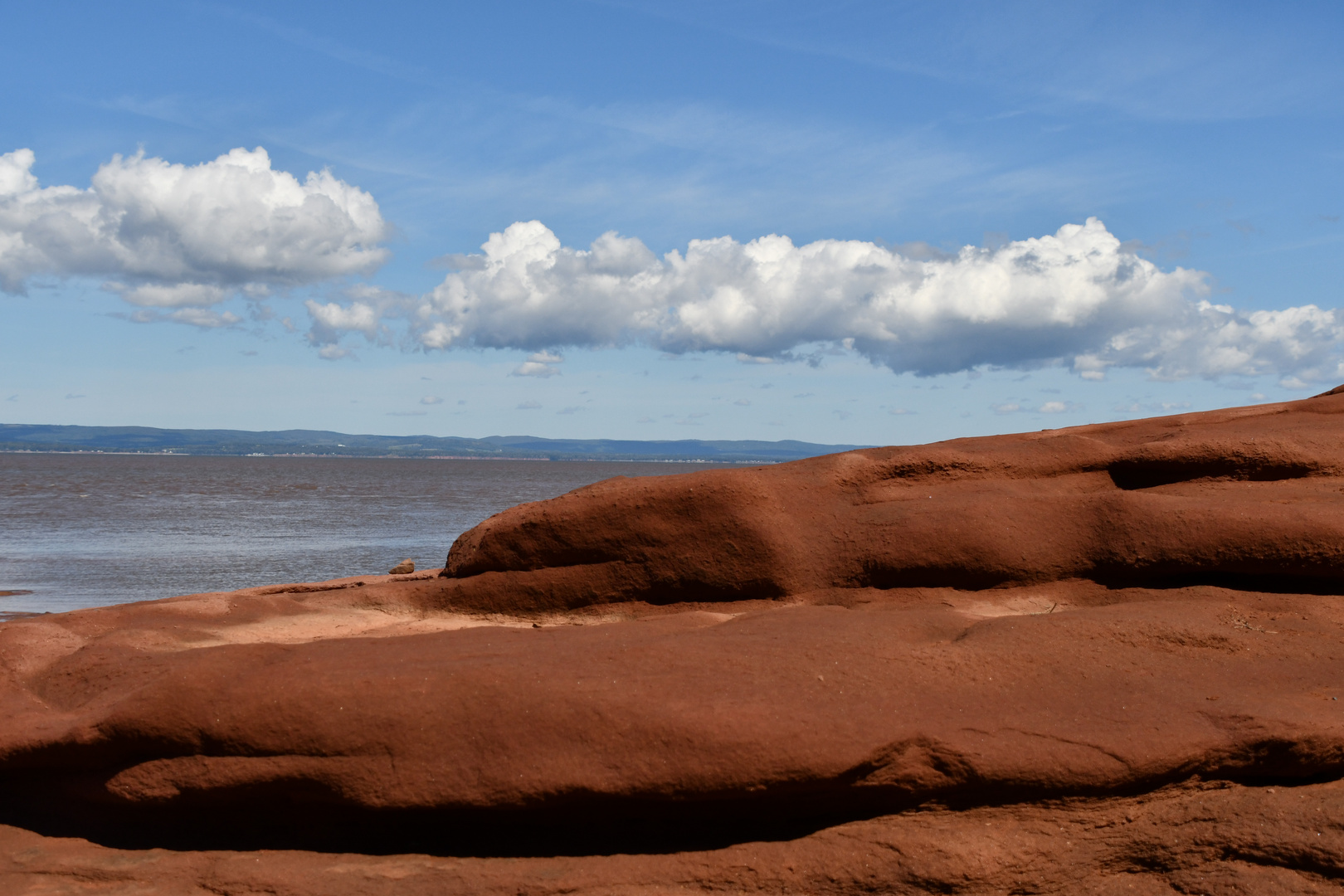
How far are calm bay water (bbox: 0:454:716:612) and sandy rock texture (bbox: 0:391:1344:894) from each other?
14.6 meters

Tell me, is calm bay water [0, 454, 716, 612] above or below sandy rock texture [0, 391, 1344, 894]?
below

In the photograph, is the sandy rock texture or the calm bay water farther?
the calm bay water

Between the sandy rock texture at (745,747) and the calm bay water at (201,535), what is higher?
the sandy rock texture at (745,747)

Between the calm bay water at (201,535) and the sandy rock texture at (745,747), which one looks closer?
the sandy rock texture at (745,747)

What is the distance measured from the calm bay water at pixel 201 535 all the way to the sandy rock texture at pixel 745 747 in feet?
48.0

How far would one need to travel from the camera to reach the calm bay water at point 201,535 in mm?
22734

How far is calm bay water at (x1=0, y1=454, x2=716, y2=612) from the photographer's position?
2273cm

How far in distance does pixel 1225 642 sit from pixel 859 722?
8.59 feet

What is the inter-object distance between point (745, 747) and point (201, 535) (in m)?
32.0

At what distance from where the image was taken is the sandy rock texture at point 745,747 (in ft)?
18.3

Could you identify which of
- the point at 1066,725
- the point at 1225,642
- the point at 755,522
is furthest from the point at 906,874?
the point at 755,522

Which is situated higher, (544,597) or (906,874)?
(544,597)

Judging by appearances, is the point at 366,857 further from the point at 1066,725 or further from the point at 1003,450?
the point at 1003,450

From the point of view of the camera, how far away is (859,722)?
222 inches
